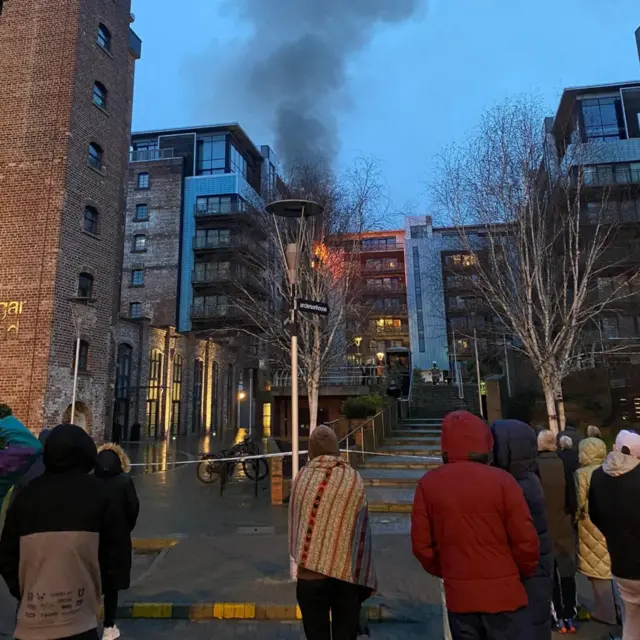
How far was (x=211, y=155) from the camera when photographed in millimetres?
39406

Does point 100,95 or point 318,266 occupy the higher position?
point 100,95

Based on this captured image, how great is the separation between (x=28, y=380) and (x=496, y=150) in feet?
55.9

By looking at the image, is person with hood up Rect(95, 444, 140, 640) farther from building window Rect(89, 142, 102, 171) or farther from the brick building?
building window Rect(89, 142, 102, 171)

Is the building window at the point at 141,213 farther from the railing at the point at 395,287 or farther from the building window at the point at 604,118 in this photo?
the building window at the point at 604,118

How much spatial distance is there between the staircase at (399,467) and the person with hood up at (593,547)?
5.06 metres

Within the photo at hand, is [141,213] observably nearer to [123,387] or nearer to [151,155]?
[151,155]

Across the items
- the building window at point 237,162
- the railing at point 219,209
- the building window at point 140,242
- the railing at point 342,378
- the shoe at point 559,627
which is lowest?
the shoe at point 559,627

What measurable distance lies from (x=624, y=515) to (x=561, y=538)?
128cm

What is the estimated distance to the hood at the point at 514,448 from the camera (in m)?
3.33

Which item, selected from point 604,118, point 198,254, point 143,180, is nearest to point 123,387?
point 198,254

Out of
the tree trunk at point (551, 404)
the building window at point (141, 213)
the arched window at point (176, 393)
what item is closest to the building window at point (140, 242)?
the building window at point (141, 213)

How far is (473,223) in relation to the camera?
15102 mm

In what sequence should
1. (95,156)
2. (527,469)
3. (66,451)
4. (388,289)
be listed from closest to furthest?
(66,451)
(527,469)
(95,156)
(388,289)

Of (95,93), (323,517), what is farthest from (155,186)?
(323,517)
